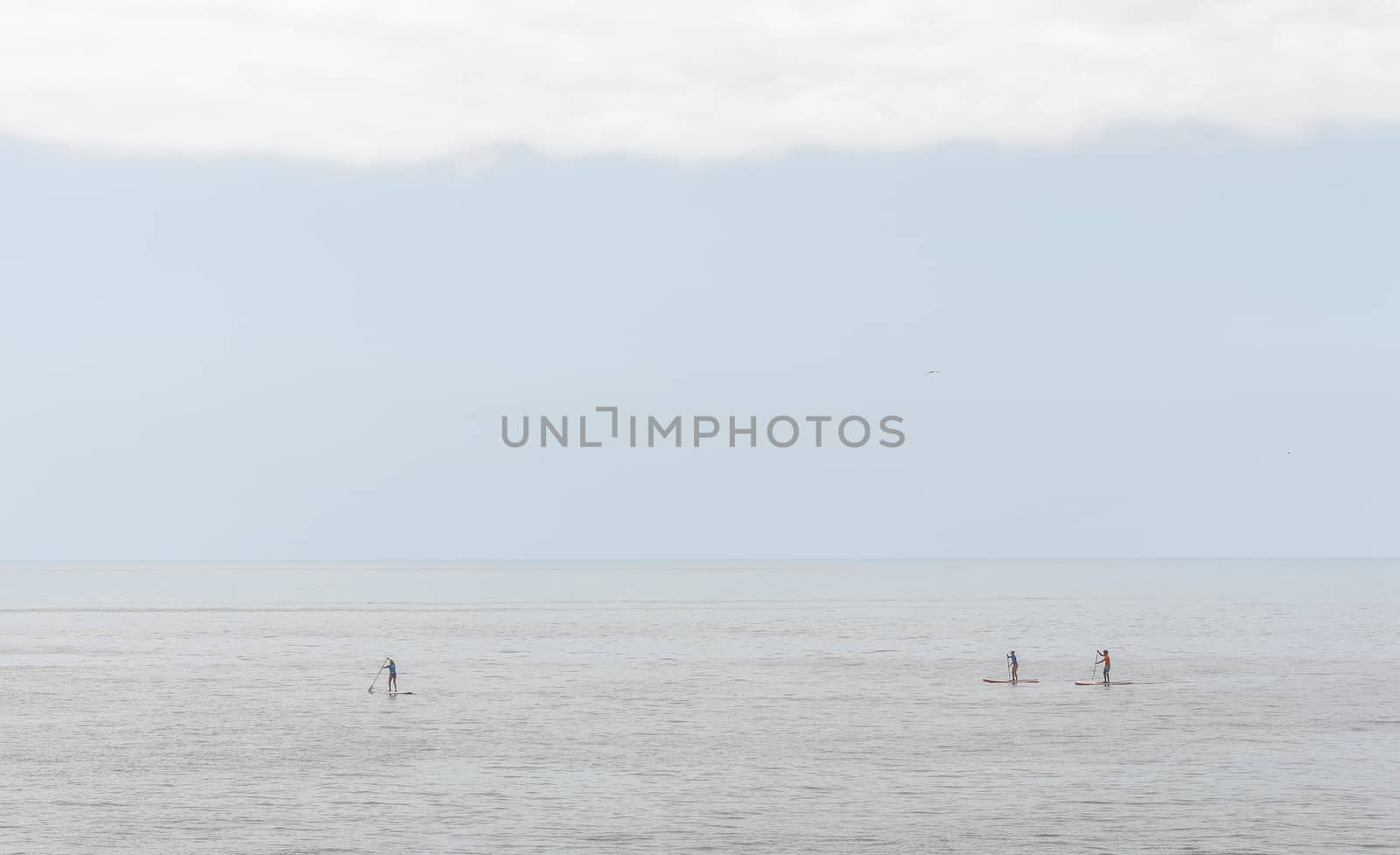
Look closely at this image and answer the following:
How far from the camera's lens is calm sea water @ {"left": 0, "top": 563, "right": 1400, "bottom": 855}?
39.4 metres

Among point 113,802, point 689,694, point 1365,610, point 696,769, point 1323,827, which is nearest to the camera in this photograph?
point 1323,827

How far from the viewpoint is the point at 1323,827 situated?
39.3m

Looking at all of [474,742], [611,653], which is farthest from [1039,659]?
[474,742]

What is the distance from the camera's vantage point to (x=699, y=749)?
5309 cm

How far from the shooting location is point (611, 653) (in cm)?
10019

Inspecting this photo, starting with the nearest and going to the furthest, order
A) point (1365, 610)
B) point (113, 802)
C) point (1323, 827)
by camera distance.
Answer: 1. point (1323, 827)
2. point (113, 802)
3. point (1365, 610)

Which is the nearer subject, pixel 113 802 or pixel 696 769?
pixel 113 802

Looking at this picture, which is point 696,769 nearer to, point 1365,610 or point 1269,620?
point 1269,620

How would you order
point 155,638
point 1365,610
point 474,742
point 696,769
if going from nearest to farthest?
1. point 696,769
2. point 474,742
3. point 155,638
4. point 1365,610

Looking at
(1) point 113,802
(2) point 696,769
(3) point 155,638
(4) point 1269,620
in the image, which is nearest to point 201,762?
(1) point 113,802

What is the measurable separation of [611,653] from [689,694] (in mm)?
29137

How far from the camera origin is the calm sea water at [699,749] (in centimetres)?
3941

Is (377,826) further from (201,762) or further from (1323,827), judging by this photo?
(1323,827)

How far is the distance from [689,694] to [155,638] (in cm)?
6355
